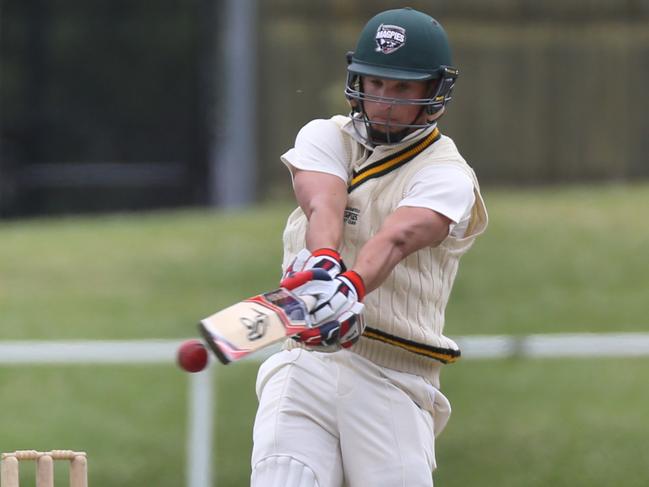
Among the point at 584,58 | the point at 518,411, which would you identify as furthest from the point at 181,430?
the point at 584,58

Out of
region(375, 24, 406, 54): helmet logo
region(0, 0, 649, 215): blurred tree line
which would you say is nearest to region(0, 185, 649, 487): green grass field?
region(0, 0, 649, 215): blurred tree line

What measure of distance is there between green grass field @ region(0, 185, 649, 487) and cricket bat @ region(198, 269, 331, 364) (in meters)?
3.68

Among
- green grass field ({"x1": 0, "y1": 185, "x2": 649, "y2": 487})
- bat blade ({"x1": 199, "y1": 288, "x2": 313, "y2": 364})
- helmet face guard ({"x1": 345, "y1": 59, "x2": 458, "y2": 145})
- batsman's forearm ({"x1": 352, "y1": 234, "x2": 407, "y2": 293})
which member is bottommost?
green grass field ({"x1": 0, "y1": 185, "x2": 649, "y2": 487})

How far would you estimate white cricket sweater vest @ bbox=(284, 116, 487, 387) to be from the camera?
11.7 ft

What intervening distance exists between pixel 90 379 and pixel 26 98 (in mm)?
4385

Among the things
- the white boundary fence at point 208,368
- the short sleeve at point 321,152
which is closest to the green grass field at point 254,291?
the white boundary fence at point 208,368

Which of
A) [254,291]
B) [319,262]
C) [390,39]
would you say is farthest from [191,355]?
[254,291]

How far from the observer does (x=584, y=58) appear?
1167 cm

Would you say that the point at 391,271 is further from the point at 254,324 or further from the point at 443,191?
the point at 254,324

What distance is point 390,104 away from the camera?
11.5 ft

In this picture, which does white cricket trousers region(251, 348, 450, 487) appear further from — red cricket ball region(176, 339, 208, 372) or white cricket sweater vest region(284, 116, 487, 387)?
red cricket ball region(176, 339, 208, 372)

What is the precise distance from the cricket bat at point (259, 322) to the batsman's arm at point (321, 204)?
22 centimetres

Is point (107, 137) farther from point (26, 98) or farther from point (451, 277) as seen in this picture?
point (451, 277)

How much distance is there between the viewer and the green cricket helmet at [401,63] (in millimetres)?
3502
